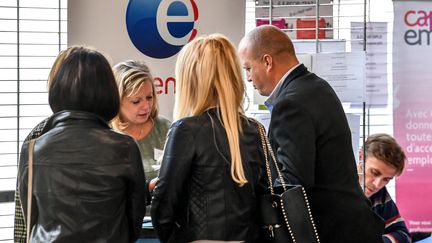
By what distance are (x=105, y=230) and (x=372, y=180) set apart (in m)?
1.60

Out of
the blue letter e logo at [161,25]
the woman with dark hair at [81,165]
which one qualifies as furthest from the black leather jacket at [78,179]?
the blue letter e logo at [161,25]

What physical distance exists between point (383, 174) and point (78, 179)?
1695 millimetres

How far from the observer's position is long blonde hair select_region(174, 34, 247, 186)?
2375 mm

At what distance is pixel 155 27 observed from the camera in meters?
3.81

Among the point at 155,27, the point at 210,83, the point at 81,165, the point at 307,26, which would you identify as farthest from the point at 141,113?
the point at 81,165

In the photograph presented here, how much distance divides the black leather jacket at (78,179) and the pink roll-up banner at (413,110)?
2.47m

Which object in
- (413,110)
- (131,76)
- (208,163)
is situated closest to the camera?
(208,163)

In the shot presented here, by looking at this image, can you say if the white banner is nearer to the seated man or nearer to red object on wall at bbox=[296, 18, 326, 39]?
red object on wall at bbox=[296, 18, 326, 39]

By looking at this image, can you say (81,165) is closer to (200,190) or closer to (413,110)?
(200,190)

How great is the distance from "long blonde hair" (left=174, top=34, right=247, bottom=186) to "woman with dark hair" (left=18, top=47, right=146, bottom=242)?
0.94 ft

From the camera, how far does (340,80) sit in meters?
3.64

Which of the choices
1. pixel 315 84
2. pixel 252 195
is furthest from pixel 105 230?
pixel 315 84

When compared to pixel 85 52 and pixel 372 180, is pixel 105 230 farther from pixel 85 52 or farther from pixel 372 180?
pixel 372 180

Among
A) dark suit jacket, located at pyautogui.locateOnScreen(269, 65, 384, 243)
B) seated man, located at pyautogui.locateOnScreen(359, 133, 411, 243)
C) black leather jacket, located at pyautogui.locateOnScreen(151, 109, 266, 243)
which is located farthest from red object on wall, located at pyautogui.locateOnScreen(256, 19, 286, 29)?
black leather jacket, located at pyautogui.locateOnScreen(151, 109, 266, 243)
